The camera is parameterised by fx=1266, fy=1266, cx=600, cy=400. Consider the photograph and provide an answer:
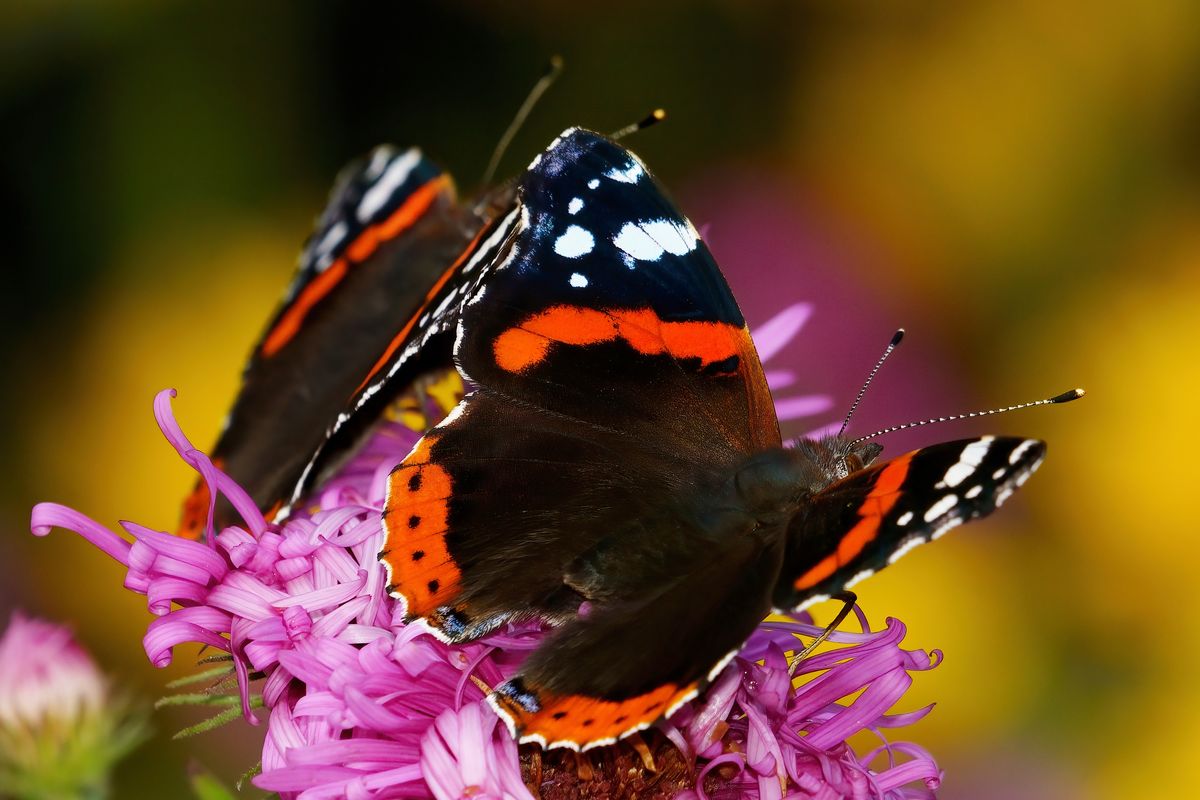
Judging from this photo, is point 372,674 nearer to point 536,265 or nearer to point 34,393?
point 536,265

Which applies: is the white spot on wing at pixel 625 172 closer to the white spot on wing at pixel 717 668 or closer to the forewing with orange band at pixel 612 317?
the forewing with orange band at pixel 612 317

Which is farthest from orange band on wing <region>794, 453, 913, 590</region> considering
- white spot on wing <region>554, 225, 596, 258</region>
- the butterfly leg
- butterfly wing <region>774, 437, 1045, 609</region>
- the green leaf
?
the green leaf

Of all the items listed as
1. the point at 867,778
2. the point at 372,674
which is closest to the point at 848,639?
the point at 867,778

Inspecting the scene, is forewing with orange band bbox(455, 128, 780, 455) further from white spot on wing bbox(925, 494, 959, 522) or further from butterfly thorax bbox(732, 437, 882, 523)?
white spot on wing bbox(925, 494, 959, 522)

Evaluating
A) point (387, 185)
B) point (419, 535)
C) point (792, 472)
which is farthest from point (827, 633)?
point (387, 185)

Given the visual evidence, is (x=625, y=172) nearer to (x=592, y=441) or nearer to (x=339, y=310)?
(x=592, y=441)

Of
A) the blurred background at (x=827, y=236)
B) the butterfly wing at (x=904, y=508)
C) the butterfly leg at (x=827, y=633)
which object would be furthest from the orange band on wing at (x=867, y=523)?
the blurred background at (x=827, y=236)
